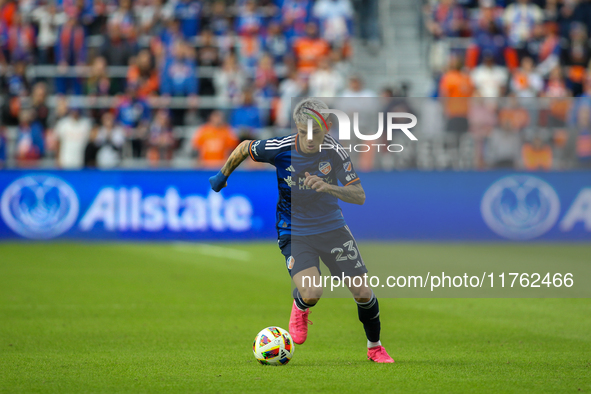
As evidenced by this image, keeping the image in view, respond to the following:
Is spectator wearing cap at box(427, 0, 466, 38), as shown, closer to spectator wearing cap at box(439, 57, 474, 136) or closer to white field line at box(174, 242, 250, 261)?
spectator wearing cap at box(439, 57, 474, 136)

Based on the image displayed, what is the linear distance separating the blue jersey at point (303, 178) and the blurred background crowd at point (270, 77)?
31.1 ft

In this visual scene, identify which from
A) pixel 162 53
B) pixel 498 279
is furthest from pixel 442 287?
pixel 162 53

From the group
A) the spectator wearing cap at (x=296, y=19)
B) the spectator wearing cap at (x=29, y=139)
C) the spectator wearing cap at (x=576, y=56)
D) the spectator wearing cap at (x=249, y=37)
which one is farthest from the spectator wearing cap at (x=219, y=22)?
the spectator wearing cap at (x=576, y=56)

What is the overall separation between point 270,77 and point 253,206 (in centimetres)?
417

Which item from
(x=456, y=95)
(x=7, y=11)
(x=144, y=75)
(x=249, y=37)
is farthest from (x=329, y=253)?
(x=7, y=11)

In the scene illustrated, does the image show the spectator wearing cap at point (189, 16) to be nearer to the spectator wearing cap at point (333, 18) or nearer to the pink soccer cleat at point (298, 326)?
the spectator wearing cap at point (333, 18)

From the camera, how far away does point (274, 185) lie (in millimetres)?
16297

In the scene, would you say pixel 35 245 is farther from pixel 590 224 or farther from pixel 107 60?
pixel 590 224

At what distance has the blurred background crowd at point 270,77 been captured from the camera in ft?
53.7

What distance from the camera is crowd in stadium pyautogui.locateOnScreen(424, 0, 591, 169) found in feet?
53.4

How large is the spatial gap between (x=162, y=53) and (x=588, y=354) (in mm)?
14721

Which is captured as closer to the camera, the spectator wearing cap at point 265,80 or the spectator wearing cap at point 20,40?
the spectator wearing cap at point 265,80

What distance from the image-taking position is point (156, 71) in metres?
19.2

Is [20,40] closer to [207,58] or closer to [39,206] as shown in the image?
[207,58]
